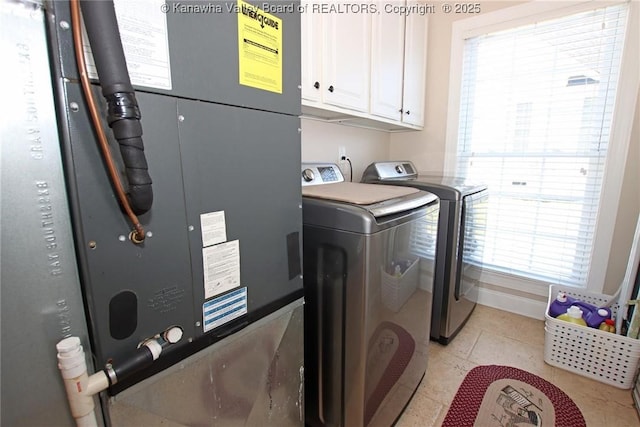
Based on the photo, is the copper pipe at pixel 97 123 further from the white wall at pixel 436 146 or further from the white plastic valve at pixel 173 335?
the white wall at pixel 436 146

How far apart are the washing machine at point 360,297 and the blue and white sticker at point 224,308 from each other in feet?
1.28

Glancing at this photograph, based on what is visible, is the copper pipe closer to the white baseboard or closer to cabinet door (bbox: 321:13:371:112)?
cabinet door (bbox: 321:13:371:112)

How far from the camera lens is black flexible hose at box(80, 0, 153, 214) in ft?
1.66

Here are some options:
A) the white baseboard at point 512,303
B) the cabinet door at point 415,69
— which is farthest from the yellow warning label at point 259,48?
the white baseboard at point 512,303

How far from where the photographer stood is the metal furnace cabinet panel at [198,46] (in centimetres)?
57

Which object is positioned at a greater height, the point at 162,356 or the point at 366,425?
the point at 162,356

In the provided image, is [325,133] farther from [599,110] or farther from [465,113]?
[599,110]

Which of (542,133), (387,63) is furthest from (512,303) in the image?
(387,63)

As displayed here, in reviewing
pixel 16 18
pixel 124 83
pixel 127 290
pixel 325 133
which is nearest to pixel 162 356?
pixel 127 290

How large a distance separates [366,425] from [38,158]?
1.32m

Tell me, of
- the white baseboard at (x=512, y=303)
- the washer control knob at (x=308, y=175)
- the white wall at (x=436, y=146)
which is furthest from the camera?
the white baseboard at (x=512, y=303)

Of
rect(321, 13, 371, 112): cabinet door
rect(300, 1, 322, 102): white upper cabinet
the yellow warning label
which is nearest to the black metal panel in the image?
the yellow warning label

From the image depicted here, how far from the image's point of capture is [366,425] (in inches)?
46.8

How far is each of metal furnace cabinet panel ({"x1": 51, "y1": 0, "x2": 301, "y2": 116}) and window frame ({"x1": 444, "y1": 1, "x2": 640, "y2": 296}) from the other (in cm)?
202
